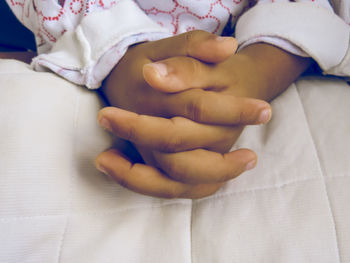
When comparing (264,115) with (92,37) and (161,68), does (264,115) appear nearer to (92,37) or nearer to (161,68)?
(161,68)

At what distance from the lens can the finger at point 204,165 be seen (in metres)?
0.31

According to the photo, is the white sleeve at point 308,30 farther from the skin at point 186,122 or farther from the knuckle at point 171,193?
the knuckle at point 171,193

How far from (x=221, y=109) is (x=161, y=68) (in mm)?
75

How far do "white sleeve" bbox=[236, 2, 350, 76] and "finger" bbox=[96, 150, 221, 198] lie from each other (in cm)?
22

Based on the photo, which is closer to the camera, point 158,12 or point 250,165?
point 250,165

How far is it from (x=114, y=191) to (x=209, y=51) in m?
0.19

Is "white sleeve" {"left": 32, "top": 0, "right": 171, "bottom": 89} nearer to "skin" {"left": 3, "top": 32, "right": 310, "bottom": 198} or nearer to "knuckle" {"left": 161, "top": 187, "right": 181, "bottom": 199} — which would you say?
"skin" {"left": 3, "top": 32, "right": 310, "bottom": 198}

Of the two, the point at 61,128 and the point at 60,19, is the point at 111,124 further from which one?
the point at 60,19

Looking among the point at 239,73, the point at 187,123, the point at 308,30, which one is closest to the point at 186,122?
the point at 187,123

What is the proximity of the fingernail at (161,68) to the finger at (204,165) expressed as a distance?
0.08m

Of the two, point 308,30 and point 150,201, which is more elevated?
point 308,30

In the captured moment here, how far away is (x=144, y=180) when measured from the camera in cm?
31

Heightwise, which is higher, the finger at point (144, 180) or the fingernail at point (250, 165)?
the fingernail at point (250, 165)

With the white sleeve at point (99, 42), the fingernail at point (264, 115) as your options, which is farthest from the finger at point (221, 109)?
the white sleeve at point (99, 42)
